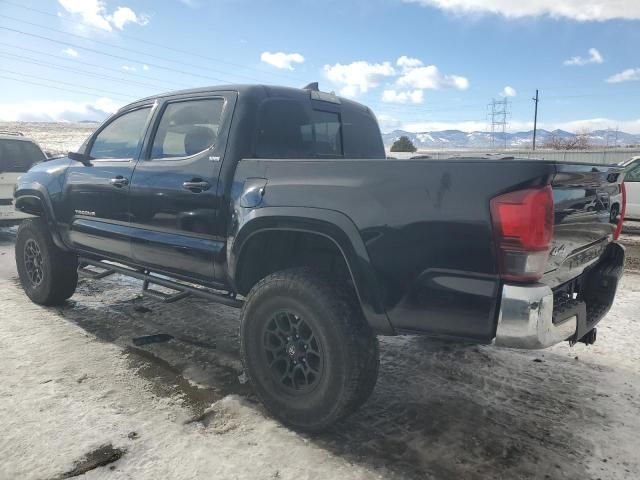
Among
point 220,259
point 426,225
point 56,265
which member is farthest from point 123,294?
point 426,225

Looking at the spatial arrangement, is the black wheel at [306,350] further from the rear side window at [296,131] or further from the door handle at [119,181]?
the door handle at [119,181]

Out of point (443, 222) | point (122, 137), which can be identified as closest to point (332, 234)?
point (443, 222)

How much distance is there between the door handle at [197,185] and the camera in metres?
3.13

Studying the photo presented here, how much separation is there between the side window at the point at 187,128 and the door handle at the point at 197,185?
25cm

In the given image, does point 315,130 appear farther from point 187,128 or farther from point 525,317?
point 525,317

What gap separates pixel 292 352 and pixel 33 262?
3.58 metres

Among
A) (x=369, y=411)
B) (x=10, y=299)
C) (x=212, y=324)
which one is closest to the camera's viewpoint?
(x=369, y=411)

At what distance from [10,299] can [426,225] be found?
4.74 metres

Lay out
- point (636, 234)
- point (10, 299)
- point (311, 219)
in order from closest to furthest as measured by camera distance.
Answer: point (311, 219) < point (10, 299) < point (636, 234)

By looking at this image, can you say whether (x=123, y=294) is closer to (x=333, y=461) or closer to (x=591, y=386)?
(x=333, y=461)

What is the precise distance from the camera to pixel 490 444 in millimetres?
2596

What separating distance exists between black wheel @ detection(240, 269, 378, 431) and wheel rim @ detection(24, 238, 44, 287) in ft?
10.0

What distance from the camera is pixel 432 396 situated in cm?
313

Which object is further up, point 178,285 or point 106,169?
point 106,169
